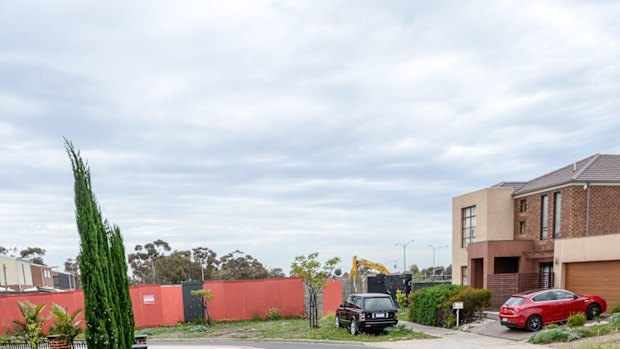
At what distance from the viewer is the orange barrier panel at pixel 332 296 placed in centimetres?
3133

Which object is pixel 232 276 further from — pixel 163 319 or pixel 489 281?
pixel 489 281

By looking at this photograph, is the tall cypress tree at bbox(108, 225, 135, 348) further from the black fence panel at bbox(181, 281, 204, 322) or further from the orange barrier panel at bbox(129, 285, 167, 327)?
the black fence panel at bbox(181, 281, 204, 322)

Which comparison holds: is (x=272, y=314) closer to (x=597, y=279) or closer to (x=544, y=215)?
(x=544, y=215)

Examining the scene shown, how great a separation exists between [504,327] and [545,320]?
2.18 metres

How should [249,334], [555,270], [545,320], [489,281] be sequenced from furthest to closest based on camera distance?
[489,281] < [555,270] < [249,334] < [545,320]

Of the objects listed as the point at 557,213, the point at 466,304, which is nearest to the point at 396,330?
the point at 466,304

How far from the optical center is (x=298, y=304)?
3098cm

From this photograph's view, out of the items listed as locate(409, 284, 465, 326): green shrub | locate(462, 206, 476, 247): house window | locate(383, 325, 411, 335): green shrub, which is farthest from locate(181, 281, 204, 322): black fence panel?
locate(462, 206, 476, 247): house window

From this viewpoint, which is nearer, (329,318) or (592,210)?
(592,210)

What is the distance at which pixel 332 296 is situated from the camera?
31.7 m

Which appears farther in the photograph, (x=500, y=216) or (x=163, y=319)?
(x=500, y=216)

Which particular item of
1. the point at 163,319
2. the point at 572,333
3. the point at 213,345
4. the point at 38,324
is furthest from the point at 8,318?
the point at 572,333

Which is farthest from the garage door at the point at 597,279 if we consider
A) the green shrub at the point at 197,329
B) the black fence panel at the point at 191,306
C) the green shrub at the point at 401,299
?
the black fence panel at the point at 191,306

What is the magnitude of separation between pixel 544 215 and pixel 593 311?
8674 millimetres
